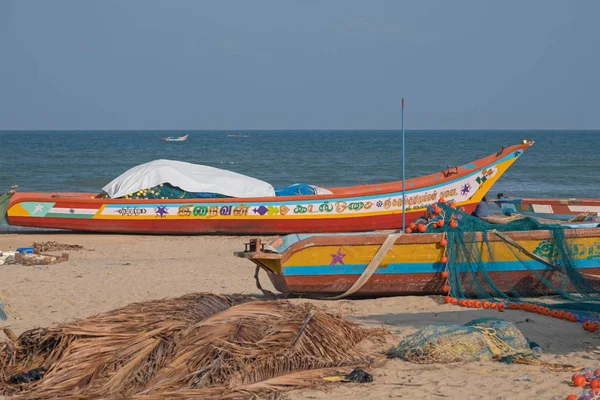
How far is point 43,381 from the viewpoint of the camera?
239 inches

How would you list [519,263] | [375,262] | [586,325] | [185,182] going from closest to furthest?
[586,325] → [375,262] → [519,263] → [185,182]

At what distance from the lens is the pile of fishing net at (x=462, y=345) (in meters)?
6.70

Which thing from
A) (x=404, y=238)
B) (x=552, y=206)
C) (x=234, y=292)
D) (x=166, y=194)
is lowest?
(x=234, y=292)

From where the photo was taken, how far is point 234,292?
10023 millimetres

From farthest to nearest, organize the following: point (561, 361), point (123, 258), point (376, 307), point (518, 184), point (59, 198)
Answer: point (518, 184), point (59, 198), point (123, 258), point (376, 307), point (561, 361)

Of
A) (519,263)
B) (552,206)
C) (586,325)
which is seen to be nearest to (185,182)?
(552,206)

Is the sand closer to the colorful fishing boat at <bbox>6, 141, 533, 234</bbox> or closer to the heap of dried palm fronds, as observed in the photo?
the heap of dried palm fronds

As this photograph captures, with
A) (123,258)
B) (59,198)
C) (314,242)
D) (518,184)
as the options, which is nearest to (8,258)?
(123,258)

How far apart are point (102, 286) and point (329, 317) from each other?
4.21 meters

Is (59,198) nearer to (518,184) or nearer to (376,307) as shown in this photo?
(376,307)

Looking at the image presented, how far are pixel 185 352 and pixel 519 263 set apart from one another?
4344 millimetres

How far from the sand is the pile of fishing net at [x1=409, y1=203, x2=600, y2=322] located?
0.44m

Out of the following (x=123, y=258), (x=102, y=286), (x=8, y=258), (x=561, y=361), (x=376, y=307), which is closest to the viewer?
(x=561, y=361)

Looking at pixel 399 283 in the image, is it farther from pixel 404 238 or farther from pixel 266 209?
pixel 266 209
